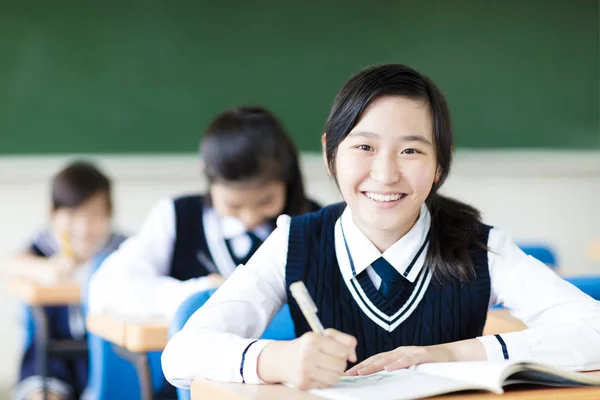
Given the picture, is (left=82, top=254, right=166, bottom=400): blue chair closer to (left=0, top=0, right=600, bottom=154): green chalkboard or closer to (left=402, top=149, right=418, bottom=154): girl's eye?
(left=402, top=149, right=418, bottom=154): girl's eye

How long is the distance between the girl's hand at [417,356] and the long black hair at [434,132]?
22 cm

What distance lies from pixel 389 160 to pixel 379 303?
0.26 meters

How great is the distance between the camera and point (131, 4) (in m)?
4.65

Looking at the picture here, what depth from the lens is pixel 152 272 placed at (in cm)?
274

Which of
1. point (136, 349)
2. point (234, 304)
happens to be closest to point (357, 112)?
point (234, 304)

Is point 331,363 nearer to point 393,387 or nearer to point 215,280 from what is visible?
point 393,387

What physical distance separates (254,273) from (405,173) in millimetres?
290

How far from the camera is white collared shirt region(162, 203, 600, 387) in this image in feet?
4.33

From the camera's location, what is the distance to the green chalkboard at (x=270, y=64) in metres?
4.58

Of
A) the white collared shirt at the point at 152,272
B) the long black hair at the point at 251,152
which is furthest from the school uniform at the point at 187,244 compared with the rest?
the long black hair at the point at 251,152

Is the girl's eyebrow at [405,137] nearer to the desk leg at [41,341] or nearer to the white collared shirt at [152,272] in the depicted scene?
the white collared shirt at [152,272]

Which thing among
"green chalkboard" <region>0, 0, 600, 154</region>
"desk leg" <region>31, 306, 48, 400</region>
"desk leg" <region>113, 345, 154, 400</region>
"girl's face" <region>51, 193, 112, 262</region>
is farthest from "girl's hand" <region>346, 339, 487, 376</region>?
"green chalkboard" <region>0, 0, 600, 154</region>

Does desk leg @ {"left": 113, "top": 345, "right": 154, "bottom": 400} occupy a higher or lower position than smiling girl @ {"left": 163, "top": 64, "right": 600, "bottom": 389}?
lower

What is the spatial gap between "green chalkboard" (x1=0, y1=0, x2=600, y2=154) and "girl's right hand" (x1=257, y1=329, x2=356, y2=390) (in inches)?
141
